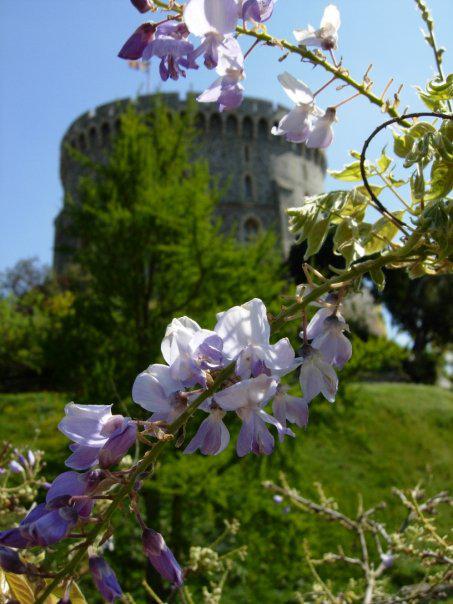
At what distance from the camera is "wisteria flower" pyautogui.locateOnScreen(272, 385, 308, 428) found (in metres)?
0.48

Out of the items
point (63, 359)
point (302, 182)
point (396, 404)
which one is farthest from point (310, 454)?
point (302, 182)

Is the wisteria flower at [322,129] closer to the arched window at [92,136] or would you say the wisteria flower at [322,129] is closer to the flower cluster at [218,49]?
the flower cluster at [218,49]

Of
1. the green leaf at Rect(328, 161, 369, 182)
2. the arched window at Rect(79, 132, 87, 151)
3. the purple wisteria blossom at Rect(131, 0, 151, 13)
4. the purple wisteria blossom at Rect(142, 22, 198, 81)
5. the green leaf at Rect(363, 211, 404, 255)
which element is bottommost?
the green leaf at Rect(363, 211, 404, 255)

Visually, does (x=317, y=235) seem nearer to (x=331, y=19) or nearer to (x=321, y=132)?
(x=321, y=132)

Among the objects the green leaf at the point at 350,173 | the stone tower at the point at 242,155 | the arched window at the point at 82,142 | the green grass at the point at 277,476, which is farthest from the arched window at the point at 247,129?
the green leaf at the point at 350,173

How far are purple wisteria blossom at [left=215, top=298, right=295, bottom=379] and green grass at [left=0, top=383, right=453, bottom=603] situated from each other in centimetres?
177

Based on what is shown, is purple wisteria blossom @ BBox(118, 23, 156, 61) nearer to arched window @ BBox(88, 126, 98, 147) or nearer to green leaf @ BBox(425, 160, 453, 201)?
green leaf @ BBox(425, 160, 453, 201)

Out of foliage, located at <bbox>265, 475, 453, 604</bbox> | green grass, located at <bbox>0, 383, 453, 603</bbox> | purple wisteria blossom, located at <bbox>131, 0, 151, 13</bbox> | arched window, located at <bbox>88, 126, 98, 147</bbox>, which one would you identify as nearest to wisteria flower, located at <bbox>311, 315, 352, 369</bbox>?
purple wisteria blossom, located at <bbox>131, 0, 151, 13</bbox>

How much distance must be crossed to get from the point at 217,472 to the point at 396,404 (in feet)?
23.1

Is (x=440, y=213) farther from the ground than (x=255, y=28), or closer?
closer

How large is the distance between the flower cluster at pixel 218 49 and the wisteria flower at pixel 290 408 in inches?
11.9

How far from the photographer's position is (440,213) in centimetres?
54

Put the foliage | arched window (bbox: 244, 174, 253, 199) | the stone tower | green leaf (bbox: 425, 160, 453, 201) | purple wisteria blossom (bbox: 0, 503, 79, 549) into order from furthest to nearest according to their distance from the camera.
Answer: arched window (bbox: 244, 174, 253, 199), the stone tower, the foliage, green leaf (bbox: 425, 160, 453, 201), purple wisteria blossom (bbox: 0, 503, 79, 549)

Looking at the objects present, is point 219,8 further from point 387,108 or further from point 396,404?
point 396,404
